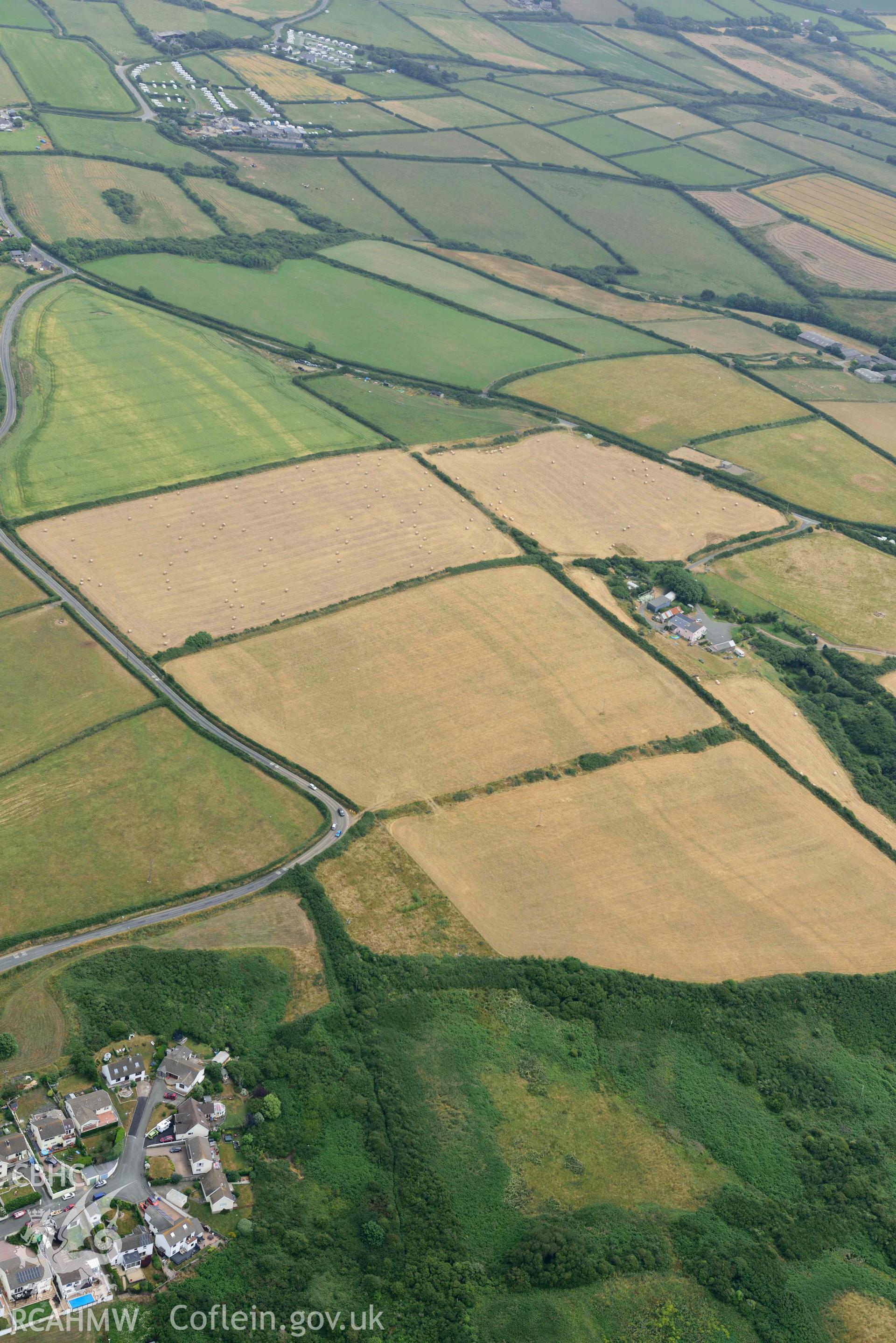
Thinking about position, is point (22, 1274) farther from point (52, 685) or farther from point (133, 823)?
point (52, 685)

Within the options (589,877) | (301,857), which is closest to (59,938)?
(301,857)

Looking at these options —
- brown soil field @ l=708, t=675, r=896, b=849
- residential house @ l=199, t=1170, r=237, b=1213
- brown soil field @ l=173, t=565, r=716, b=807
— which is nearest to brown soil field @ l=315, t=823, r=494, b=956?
brown soil field @ l=173, t=565, r=716, b=807

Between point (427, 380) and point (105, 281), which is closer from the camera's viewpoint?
point (427, 380)

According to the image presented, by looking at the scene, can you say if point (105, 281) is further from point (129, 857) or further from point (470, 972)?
point (470, 972)

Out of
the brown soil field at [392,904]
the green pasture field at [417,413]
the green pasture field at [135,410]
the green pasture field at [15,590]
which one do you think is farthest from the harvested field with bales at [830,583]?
the green pasture field at [15,590]

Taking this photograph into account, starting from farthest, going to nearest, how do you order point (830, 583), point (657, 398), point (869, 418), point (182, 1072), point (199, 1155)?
point (869, 418), point (657, 398), point (830, 583), point (182, 1072), point (199, 1155)

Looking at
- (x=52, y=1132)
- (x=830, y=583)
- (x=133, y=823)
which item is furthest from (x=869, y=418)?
(x=52, y=1132)

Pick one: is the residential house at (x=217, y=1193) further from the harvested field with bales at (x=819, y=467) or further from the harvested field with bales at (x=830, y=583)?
the harvested field with bales at (x=819, y=467)
